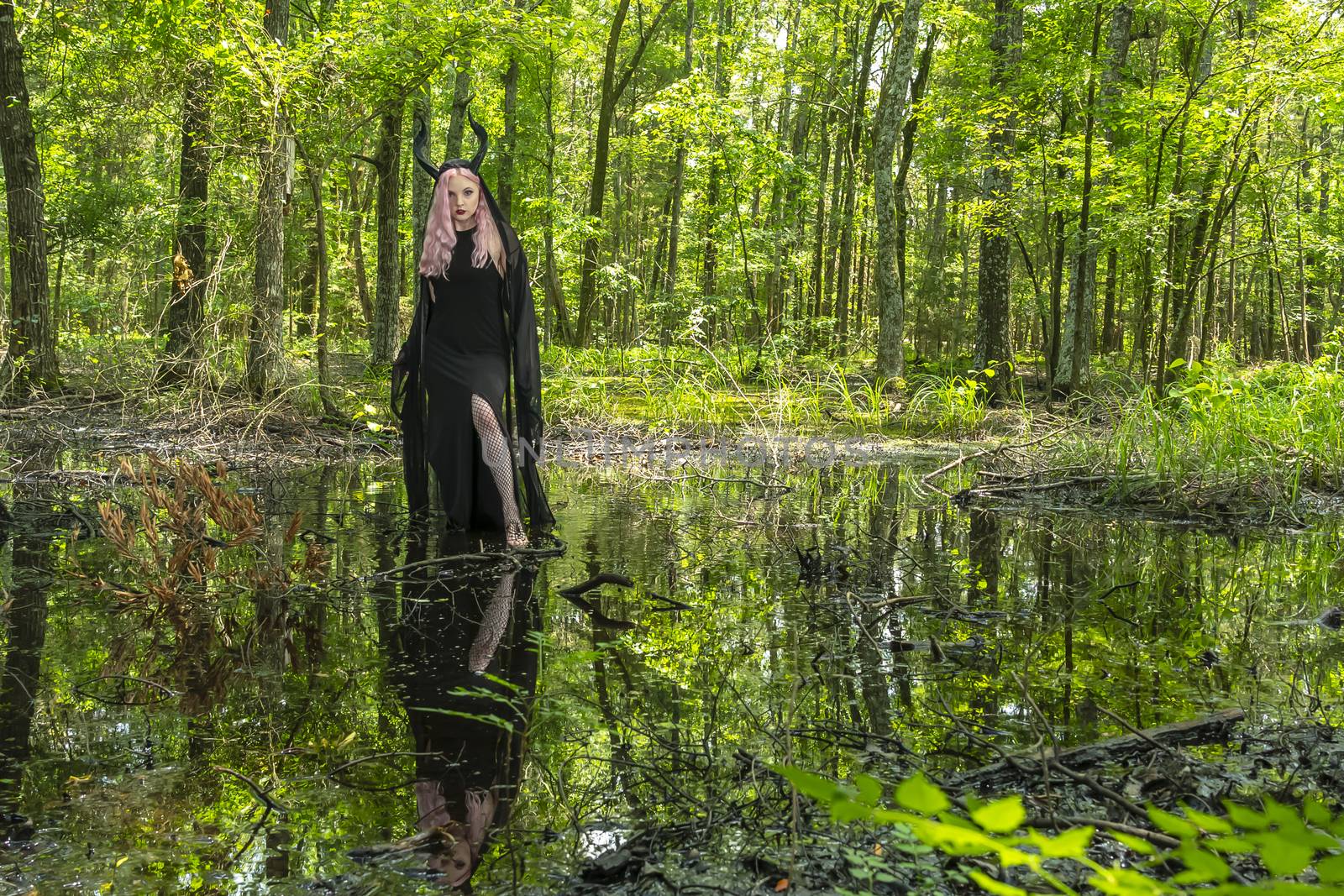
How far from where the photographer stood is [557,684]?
3.40m

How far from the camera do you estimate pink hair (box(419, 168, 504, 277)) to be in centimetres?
593

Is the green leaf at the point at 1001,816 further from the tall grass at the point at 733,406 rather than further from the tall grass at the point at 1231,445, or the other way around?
the tall grass at the point at 733,406

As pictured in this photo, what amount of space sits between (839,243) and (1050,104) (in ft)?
43.7

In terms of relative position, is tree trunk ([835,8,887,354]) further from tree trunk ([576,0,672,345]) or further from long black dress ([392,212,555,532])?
long black dress ([392,212,555,532])

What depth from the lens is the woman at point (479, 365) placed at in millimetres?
6066

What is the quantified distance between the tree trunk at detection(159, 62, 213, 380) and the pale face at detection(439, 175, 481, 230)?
5.44 meters

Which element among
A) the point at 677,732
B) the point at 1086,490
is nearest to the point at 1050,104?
the point at 1086,490

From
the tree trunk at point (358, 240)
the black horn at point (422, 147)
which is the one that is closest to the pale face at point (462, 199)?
the black horn at point (422, 147)

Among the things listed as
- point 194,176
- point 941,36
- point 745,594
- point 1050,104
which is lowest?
point 745,594

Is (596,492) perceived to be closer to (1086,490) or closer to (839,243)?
(1086,490)

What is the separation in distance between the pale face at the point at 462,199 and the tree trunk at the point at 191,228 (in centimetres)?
544

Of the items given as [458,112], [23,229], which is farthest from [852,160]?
[23,229]

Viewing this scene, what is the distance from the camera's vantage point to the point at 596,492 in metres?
8.73

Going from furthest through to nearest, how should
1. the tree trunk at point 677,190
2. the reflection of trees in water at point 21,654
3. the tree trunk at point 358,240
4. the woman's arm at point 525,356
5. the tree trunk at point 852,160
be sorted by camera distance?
1. the tree trunk at point 358,240
2. the tree trunk at point 852,160
3. the tree trunk at point 677,190
4. the woman's arm at point 525,356
5. the reflection of trees in water at point 21,654
